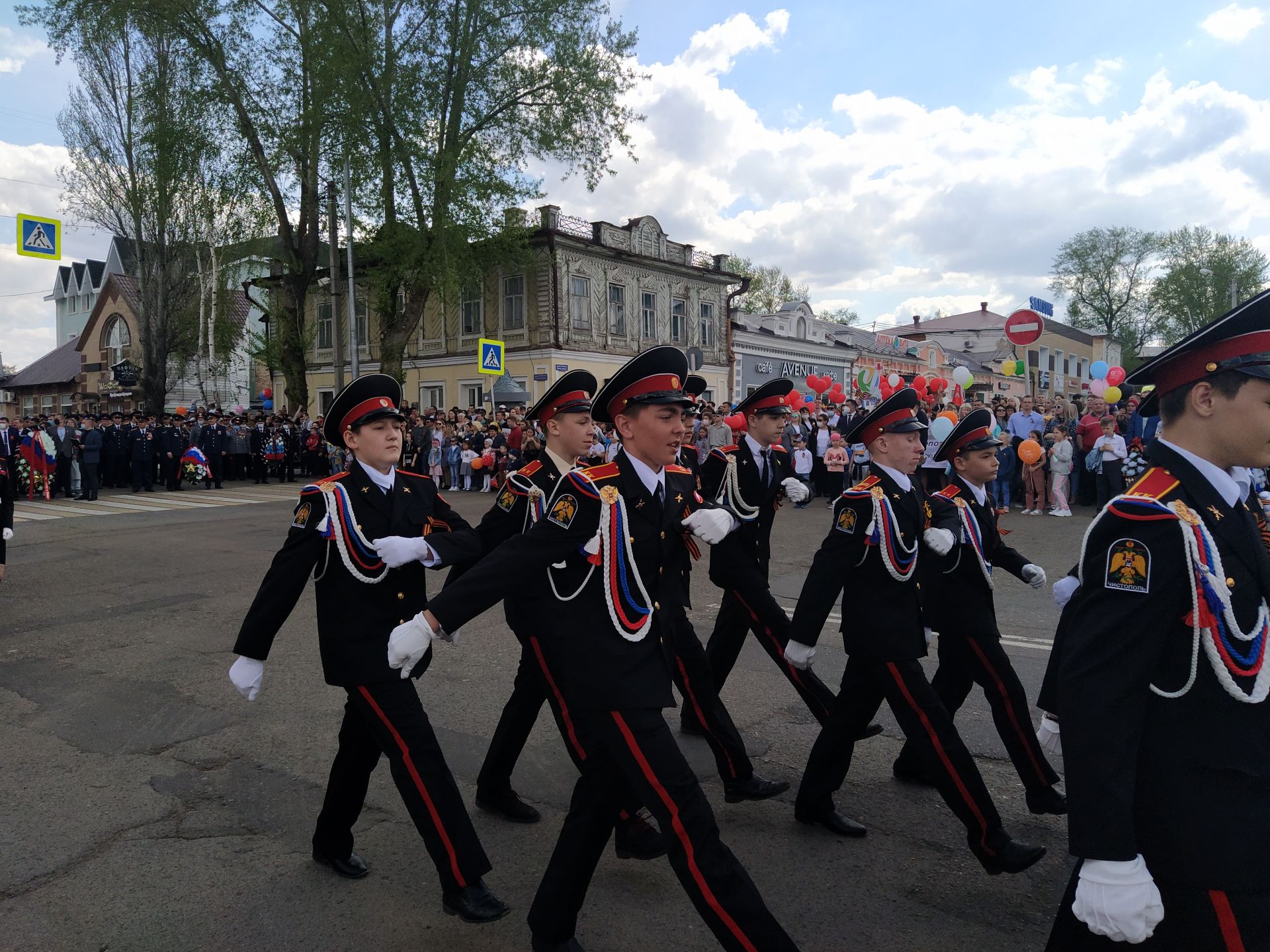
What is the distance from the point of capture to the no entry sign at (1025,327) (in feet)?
36.1

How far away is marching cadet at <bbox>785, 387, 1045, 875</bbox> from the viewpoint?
12.2ft

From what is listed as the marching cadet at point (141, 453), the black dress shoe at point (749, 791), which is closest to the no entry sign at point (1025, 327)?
the black dress shoe at point (749, 791)

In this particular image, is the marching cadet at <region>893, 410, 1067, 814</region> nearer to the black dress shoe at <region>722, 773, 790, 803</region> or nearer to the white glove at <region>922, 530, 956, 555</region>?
the white glove at <region>922, 530, 956, 555</region>

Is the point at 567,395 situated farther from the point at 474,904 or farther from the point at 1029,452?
the point at 1029,452

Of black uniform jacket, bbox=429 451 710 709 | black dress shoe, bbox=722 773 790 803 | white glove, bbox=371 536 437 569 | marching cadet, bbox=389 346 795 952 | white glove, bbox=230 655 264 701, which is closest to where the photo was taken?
marching cadet, bbox=389 346 795 952

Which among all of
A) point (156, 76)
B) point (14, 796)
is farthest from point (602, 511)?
point (156, 76)

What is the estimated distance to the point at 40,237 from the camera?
16.1 meters

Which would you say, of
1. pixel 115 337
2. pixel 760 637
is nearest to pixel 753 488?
pixel 760 637

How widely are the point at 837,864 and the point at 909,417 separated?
2.05 meters

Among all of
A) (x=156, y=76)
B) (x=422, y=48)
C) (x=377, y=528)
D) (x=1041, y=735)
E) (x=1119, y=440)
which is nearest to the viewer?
(x=1041, y=735)

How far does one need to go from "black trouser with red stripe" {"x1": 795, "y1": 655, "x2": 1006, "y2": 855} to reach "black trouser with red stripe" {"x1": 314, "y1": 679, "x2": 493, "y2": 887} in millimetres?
1519

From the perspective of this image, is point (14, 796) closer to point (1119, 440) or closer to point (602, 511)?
point (602, 511)

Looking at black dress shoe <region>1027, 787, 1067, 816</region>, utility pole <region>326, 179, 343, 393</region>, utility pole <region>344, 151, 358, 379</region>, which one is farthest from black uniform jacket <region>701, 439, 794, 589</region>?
utility pole <region>326, 179, 343, 393</region>

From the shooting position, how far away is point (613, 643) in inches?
117
